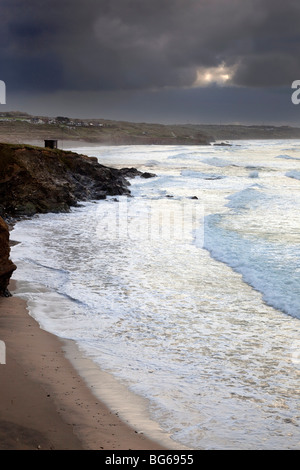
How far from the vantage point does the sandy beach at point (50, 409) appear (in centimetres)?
362

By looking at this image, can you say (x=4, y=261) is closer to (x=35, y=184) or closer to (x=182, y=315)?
(x=182, y=315)

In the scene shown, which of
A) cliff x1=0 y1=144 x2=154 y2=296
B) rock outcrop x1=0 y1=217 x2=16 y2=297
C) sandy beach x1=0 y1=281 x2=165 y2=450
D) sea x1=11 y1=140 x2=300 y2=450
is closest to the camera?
sandy beach x1=0 y1=281 x2=165 y2=450

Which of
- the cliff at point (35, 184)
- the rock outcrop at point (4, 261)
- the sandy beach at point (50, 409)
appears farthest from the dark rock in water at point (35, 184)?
the sandy beach at point (50, 409)

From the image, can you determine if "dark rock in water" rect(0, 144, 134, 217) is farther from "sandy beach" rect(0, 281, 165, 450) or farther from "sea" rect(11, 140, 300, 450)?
"sandy beach" rect(0, 281, 165, 450)

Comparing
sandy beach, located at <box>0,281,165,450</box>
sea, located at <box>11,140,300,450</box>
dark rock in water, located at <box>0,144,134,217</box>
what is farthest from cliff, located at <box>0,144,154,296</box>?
sandy beach, located at <box>0,281,165,450</box>

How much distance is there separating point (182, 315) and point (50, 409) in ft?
10.3

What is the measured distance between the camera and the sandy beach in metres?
3.62

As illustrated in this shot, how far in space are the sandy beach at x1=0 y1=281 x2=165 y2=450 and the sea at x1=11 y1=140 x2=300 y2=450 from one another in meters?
0.24

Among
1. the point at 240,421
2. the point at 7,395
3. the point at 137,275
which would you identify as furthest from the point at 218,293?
the point at 7,395

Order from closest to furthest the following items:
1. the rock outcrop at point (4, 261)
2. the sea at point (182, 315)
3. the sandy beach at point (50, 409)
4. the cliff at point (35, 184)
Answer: the sandy beach at point (50, 409)
the sea at point (182, 315)
the rock outcrop at point (4, 261)
the cliff at point (35, 184)

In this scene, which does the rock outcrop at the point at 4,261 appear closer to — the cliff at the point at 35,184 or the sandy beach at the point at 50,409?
the sandy beach at the point at 50,409

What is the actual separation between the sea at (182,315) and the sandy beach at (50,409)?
0.78 ft

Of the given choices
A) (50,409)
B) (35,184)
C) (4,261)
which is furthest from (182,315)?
(35,184)
